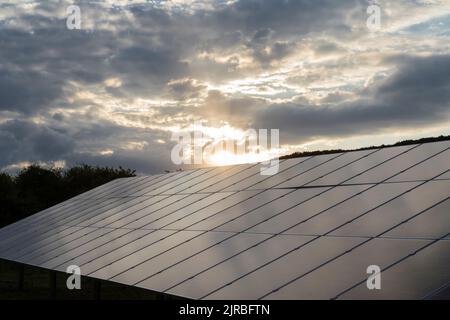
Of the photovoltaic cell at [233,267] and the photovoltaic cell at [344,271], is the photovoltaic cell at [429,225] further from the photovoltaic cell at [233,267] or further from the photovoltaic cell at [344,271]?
the photovoltaic cell at [233,267]

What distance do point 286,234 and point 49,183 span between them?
54978 millimetres

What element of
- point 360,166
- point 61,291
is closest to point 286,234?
point 360,166

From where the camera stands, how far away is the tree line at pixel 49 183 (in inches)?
2355

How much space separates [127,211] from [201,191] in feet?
12.1

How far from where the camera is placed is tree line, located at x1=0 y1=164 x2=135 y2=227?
2355 inches

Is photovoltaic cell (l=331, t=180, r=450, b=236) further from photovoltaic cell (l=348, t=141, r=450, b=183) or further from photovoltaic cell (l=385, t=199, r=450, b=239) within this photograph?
photovoltaic cell (l=348, t=141, r=450, b=183)

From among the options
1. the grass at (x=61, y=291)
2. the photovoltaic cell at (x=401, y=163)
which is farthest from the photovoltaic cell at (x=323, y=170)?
the grass at (x=61, y=291)

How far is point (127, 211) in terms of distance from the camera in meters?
25.6

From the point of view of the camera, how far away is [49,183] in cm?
6462

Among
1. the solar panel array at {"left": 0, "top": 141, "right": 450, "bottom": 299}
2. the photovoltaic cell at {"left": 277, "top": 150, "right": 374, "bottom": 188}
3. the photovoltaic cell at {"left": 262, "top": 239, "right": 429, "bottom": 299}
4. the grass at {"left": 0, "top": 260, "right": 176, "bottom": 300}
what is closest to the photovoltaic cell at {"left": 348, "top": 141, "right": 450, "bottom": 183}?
the solar panel array at {"left": 0, "top": 141, "right": 450, "bottom": 299}

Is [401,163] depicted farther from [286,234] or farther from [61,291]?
[61,291]

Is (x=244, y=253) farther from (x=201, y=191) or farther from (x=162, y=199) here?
(x=162, y=199)

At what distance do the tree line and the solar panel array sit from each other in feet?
114
